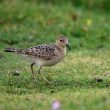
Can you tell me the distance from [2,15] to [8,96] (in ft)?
25.0

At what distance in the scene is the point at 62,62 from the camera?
12008mm

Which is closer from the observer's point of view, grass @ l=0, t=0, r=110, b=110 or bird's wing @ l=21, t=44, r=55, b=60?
grass @ l=0, t=0, r=110, b=110

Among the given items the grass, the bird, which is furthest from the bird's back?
the grass

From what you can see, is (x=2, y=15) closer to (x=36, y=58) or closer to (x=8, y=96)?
(x=36, y=58)

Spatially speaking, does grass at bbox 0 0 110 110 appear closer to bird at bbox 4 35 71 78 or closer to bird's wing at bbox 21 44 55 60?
bird at bbox 4 35 71 78

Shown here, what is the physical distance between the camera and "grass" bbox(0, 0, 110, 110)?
797cm

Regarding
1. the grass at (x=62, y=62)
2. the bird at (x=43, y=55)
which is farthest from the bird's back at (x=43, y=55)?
the grass at (x=62, y=62)

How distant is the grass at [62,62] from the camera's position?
314 inches

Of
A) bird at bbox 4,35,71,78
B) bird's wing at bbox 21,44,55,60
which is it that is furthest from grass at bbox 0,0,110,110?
bird's wing at bbox 21,44,55,60

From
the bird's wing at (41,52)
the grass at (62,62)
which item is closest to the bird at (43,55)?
the bird's wing at (41,52)

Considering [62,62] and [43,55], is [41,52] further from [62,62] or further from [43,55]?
[62,62]

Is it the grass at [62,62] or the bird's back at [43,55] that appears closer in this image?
the grass at [62,62]

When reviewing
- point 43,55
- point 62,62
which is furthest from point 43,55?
point 62,62

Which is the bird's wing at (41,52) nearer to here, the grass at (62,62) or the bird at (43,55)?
the bird at (43,55)
